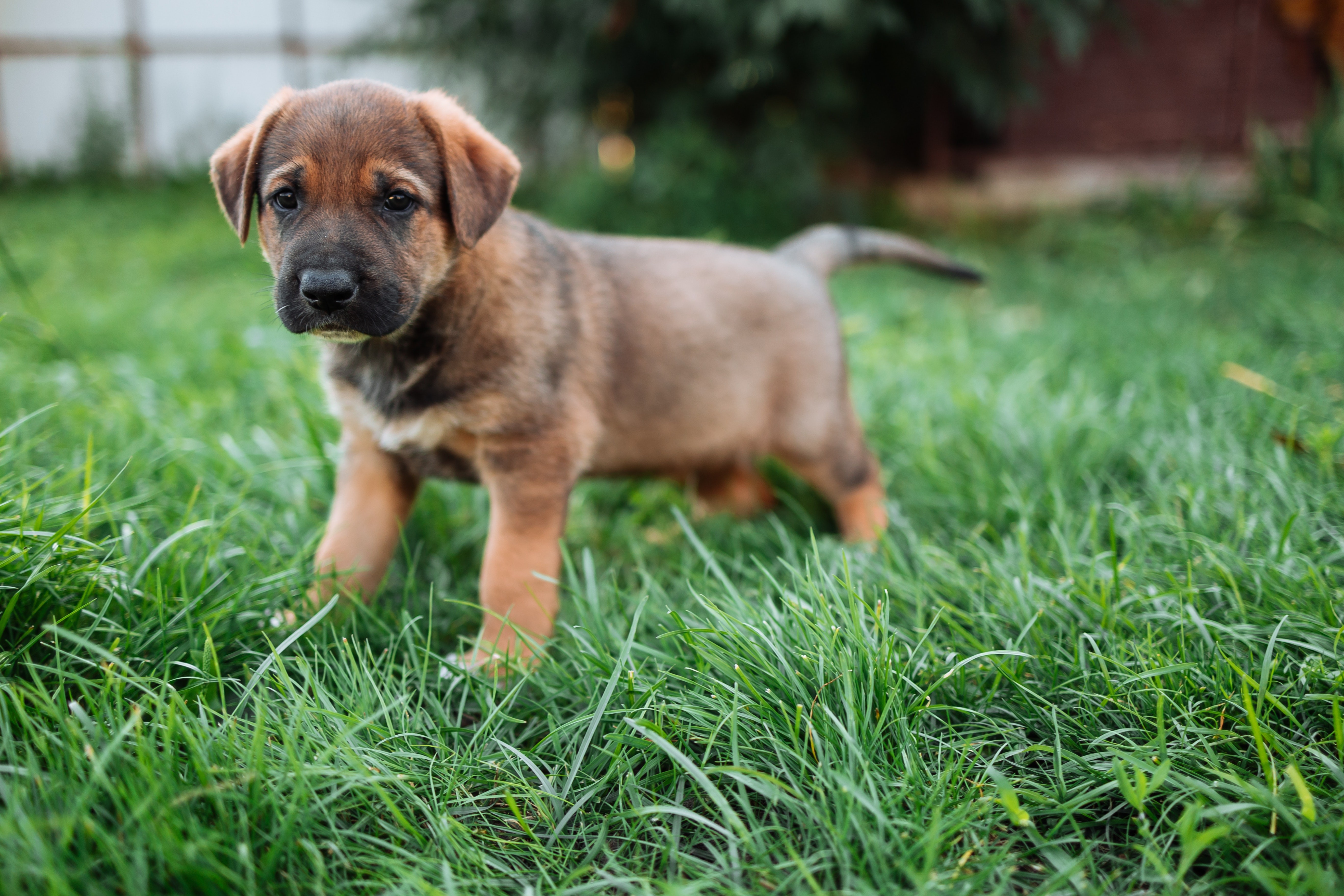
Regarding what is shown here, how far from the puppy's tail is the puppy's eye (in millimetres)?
1703

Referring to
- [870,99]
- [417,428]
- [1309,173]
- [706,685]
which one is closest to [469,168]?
[417,428]

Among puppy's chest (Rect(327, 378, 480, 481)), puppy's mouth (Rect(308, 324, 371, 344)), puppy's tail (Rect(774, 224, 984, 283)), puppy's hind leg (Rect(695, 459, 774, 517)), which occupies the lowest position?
puppy's hind leg (Rect(695, 459, 774, 517))

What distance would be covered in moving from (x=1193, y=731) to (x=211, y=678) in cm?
201

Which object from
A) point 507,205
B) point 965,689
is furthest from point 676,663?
point 507,205

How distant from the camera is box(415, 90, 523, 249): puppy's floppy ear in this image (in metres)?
2.30

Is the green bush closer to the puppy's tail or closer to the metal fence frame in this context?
the puppy's tail

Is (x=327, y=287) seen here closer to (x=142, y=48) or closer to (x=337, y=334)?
(x=337, y=334)

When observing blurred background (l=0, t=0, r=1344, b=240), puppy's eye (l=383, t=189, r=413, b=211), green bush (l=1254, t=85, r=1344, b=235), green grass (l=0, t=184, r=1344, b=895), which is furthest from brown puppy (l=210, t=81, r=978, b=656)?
green bush (l=1254, t=85, r=1344, b=235)

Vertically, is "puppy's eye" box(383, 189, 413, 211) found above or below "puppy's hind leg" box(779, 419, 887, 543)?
above

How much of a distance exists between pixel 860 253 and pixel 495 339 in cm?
180

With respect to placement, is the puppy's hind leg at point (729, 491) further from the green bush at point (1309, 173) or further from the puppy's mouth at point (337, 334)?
the green bush at point (1309, 173)

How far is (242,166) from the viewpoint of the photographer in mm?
2375

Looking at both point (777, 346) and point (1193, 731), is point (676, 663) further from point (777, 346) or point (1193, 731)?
point (777, 346)

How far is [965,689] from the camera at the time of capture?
6.56 feet
